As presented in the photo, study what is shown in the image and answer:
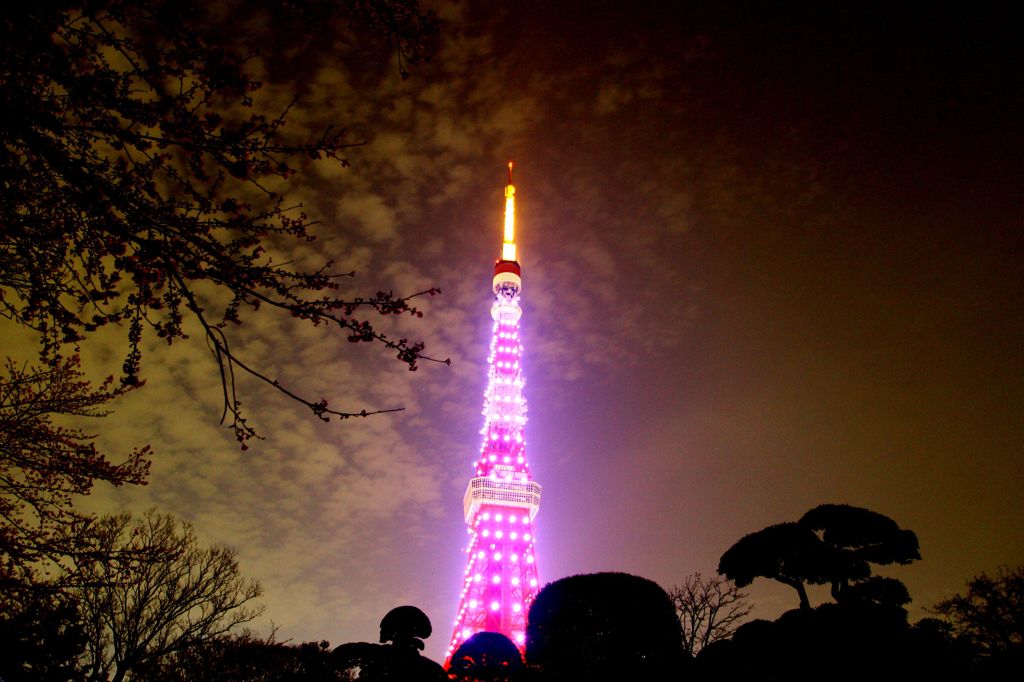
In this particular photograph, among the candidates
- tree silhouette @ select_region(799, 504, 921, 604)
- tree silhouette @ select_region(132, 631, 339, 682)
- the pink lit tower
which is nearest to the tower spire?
the pink lit tower

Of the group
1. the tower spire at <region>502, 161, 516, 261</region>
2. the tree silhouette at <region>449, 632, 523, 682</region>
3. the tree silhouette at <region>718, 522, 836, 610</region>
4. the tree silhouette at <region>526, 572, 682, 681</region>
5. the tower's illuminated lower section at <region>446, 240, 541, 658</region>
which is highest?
the tower spire at <region>502, 161, 516, 261</region>

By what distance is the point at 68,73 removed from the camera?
123 inches

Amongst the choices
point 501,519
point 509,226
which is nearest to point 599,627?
point 501,519

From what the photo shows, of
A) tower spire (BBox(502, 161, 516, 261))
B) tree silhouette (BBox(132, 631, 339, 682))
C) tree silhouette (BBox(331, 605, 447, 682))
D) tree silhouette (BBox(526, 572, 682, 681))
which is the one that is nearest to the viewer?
tree silhouette (BBox(331, 605, 447, 682))

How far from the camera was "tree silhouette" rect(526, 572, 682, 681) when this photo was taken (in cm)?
646

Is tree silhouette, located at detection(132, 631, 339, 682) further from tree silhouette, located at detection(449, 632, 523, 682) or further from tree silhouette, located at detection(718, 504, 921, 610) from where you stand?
tree silhouette, located at detection(718, 504, 921, 610)

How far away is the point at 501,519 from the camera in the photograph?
3497 centimetres

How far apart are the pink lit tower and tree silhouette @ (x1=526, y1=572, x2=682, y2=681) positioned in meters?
25.3

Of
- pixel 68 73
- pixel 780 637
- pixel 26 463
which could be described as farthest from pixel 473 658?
pixel 68 73

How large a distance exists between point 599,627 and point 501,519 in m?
29.0

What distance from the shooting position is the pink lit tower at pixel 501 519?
104 ft

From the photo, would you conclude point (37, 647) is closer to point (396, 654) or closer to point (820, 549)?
point (396, 654)

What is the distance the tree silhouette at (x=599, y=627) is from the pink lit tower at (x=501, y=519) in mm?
25279

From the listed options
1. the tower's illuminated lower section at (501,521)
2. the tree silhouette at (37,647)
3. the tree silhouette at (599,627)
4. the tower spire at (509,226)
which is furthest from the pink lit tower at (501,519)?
the tree silhouette at (37,647)
